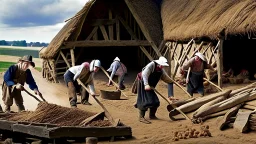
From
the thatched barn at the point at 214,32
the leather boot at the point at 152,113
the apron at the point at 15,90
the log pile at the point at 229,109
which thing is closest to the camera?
the log pile at the point at 229,109

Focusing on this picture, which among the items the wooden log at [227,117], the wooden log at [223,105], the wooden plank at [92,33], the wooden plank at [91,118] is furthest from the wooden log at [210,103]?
the wooden plank at [92,33]

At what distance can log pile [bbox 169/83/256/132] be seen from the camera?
29.1ft

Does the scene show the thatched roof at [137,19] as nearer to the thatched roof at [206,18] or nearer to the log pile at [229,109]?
the thatched roof at [206,18]

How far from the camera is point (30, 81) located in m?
10.3

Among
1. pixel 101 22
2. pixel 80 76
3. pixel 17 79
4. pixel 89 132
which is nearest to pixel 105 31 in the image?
pixel 101 22

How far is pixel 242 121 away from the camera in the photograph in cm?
884

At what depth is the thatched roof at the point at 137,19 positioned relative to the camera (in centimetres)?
2005

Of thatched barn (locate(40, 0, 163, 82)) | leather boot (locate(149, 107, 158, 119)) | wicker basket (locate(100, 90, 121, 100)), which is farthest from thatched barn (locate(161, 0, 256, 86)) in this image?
leather boot (locate(149, 107, 158, 119))

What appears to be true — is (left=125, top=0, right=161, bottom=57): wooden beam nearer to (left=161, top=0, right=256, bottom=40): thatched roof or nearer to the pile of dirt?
(left=161, top=0, right=256, bottom=40): thatched roof

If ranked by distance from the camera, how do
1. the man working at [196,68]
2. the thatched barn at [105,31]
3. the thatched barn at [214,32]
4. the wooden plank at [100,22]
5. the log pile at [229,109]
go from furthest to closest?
the wooden plank at [100,22]
the thatched barn at [105,31]
the thatched barn at [214,32]
the man working at [196,68]
the log pile at [229,109]

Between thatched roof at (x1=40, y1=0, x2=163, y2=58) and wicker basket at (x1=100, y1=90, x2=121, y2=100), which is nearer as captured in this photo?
wicker basket at (x1=100, y1=90, x2=121, y2=100)

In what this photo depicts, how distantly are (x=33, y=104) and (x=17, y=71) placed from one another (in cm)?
495

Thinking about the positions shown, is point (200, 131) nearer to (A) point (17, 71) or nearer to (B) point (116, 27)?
(A) point (17, 71)

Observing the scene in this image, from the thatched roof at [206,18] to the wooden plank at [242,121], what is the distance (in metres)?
5.15
